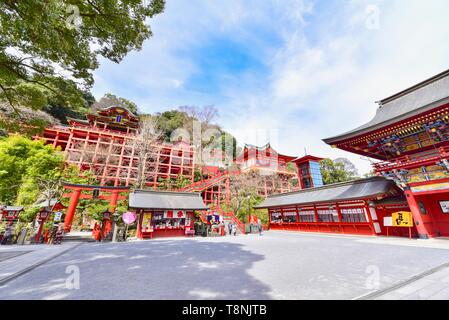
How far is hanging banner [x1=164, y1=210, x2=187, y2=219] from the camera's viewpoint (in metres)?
14.4

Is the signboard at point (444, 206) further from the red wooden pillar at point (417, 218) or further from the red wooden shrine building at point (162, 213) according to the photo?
the red wooden shrine building at point (162, 213)

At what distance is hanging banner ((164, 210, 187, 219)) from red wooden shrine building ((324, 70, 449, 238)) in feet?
38.7

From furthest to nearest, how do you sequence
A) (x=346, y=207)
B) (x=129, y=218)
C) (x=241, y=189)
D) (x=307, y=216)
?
(x=241, y=189) < (x=307, y=216) < (x=346, y=207) < (x=129, y=218)

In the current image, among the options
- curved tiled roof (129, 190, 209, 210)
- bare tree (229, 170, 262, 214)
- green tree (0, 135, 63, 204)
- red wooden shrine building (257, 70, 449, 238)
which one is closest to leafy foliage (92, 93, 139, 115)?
green tree (0, 135, 63, 204)

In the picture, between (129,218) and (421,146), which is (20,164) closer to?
(129,218)

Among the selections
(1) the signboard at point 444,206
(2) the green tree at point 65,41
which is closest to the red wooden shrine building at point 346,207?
(1) the signboard at point 444,206

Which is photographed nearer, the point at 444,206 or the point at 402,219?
the point at 444,206

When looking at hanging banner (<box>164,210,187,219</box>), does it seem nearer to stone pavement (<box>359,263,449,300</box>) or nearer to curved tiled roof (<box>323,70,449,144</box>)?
curved tiled roof (<box>323,70,449,144</box>)

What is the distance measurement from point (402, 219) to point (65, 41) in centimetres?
1652

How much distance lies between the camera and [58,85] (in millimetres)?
6758

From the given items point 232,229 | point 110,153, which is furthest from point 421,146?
point 110,153

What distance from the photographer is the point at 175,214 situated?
47.9ft

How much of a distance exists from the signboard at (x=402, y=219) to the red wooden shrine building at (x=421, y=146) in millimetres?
251

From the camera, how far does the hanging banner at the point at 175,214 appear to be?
14356 mm
